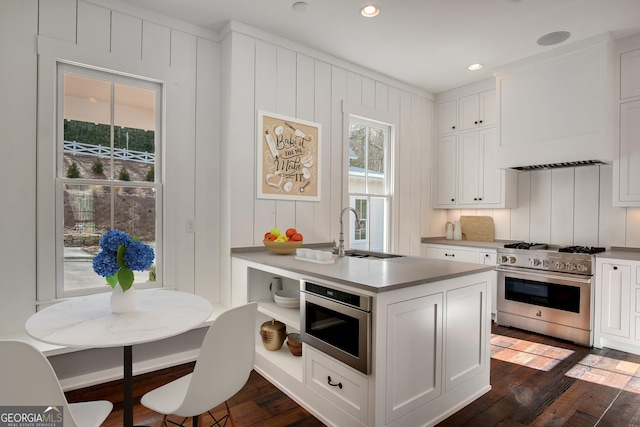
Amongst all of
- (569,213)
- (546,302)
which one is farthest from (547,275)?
(569,213)

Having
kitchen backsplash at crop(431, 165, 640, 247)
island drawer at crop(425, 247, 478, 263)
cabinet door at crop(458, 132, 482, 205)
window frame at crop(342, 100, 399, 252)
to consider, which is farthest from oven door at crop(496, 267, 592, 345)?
window frame at crop(342, 100, 399, 252)

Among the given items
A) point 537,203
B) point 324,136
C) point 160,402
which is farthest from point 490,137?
point 160,402

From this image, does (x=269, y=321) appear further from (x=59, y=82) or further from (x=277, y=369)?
(x=59, y=82)

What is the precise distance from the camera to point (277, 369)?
246cm

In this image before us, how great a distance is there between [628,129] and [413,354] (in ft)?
10.2

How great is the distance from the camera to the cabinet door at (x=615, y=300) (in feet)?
9.79

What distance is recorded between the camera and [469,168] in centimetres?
443

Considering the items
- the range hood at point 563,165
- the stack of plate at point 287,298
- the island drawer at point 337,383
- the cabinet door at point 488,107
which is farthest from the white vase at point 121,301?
the cabinet door at point 488,107

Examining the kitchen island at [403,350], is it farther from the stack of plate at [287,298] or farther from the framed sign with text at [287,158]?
the framed sign with text at [287,158]

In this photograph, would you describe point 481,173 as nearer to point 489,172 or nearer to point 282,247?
point 489,172

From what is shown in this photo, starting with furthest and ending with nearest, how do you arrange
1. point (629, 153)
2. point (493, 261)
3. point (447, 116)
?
point (447, 116) < point (493, 261) < point (629, 153)

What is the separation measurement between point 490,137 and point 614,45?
136cm

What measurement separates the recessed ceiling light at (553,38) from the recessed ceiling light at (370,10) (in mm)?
1686

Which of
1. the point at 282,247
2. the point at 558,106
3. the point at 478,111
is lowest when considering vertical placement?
the point at 282,247
